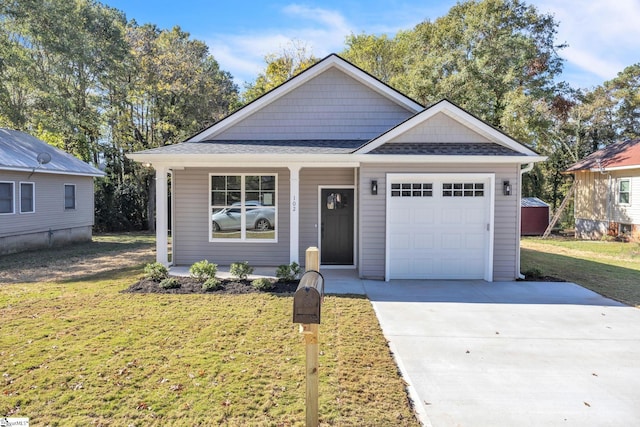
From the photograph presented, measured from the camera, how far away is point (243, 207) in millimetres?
10180

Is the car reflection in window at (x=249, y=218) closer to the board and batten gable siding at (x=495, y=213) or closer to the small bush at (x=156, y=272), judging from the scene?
the small bush at (x=156, y=272)

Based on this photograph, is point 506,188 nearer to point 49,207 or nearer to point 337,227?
point 337,227

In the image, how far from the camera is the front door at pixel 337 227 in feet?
33.7

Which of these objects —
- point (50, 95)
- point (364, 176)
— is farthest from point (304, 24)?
point (364, 176)

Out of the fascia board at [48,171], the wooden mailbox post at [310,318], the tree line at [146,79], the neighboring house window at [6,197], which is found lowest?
the wooden mailbox post at [310,318]

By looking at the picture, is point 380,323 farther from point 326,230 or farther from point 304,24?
point 304,24

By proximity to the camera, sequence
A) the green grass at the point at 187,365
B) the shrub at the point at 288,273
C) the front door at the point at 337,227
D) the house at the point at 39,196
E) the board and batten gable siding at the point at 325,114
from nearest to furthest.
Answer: the green grass at the point at 187,365
the shrub at the point at 288,273
the front door at the point at 337,227
the board and batten gable siding at the point at 325,114
the house at the point at 39,196

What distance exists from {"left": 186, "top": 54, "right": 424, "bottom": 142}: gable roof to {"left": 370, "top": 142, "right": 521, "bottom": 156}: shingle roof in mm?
2089

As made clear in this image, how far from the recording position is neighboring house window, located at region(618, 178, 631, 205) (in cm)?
1767

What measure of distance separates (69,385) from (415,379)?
11.4ft

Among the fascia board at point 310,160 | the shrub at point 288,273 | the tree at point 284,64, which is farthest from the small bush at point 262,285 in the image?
the tree at point 284,64

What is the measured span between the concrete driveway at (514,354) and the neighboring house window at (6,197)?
41.2 ft

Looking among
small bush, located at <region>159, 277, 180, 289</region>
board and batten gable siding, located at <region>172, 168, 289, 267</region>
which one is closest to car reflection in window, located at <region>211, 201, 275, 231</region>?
board and batten gable siding, located at <region>172, 168, 289, 267</region>

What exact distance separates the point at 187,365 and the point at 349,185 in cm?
675
